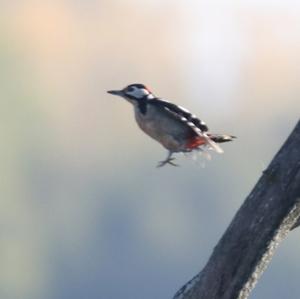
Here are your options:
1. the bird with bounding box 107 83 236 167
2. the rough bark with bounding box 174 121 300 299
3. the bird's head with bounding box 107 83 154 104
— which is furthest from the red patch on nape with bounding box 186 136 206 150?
the rough bark with bounding box 174 121 300 299

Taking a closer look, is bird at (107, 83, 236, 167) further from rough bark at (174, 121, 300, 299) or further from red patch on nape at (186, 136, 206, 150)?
rough bark at (174, 121, 300, 299)

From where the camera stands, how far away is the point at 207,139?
36.8 ft

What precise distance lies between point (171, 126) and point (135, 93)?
2.80ft

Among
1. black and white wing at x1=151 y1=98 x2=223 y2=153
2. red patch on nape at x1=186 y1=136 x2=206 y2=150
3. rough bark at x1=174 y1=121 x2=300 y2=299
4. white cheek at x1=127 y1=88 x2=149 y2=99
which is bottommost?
rough bark at x1=174 y1=121 x2=300 y2=299

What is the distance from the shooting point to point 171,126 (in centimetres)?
1141

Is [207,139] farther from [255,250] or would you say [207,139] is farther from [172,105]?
[255,250]

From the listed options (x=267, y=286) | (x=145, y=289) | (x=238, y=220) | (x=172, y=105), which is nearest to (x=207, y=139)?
(x=172, y=105)

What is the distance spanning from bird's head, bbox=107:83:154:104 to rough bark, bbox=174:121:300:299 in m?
2.12

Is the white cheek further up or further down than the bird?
further up

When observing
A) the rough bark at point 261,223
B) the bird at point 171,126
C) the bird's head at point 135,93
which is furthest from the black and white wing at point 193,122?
the rough bark at point 261,223

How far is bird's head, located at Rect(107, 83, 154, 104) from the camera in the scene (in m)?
12.0

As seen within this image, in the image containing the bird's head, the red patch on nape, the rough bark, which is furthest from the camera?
the bird's head

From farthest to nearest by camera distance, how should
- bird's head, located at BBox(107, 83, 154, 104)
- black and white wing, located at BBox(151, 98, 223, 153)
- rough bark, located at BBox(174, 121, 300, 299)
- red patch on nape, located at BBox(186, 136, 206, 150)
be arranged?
bird's head, located at BBox(107, 83, 154, 104) < red patch on nape, located at BBox(186, 136, 206, 150) < black and white wing, located at BBox(151, 98, 223, 153) < rough bark, located at BBox(174, 121, 300, 299)

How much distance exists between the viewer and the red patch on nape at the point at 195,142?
11344 mm
